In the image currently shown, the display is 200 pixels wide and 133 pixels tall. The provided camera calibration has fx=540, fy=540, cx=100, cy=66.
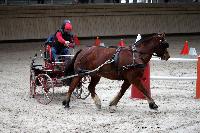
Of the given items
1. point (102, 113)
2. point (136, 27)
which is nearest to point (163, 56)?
point (102, 113)

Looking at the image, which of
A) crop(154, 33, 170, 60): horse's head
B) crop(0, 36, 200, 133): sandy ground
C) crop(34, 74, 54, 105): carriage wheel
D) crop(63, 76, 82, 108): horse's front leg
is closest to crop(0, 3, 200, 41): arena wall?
crop(0, 36, 200, 133): sandy ground

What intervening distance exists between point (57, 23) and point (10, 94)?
12609 millimetres

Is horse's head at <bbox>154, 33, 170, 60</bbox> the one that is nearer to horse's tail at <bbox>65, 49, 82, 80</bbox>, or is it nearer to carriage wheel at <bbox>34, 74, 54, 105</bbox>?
horse's tail at <bbox>65, 49, 82, 80</bbox>

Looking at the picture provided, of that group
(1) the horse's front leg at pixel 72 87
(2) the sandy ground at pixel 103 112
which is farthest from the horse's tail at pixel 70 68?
(2) the sandy ground at pixel 103 112

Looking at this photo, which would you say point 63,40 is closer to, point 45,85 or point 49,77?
point 49,77

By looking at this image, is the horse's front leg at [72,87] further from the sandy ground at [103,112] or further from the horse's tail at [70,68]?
the horse's tail at [70,68]

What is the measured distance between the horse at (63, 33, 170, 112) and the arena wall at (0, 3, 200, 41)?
13.3m

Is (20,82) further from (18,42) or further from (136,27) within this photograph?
(136,27)

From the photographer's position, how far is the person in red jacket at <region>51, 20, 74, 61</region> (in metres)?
13.3

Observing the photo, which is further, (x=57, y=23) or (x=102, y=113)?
(x=57, y=23)

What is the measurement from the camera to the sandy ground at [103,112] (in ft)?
33.7

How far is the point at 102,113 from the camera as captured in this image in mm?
11828

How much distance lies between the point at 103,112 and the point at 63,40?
235 cm

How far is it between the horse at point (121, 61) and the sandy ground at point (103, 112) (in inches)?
18.4
